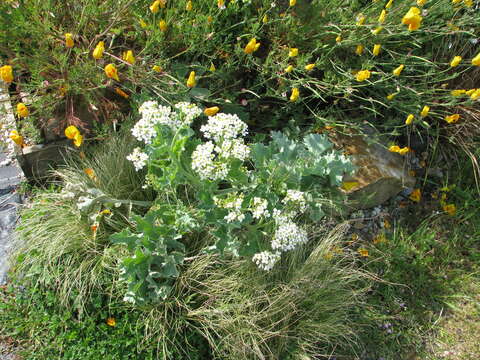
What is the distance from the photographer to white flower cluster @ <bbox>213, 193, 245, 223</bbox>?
163cm

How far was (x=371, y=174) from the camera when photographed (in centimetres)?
261

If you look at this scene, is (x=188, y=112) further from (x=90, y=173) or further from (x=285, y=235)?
(x=90, y=173)

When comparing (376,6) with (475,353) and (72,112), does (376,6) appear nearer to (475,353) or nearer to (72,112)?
(72,112)

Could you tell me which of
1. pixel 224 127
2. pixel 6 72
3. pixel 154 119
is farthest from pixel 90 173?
pixel 224 127

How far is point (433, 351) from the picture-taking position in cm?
238

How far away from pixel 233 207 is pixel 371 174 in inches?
51.7

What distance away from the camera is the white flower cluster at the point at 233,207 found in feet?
5.33

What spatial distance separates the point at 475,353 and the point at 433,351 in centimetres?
26

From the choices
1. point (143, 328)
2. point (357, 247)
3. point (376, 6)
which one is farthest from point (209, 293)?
point (376, 6)

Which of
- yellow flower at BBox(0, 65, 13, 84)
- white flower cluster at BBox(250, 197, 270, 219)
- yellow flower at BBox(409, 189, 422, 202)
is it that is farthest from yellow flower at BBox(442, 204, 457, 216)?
yellow flower at BBox(0, 65, 13, 84)

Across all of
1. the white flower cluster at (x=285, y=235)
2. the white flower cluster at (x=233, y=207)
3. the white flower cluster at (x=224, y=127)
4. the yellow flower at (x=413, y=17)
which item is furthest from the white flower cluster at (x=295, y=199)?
the yellow flower at (x=413, y=17)

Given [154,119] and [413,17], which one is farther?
[413,17]

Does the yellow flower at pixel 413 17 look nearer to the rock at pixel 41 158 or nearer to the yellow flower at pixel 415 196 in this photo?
the yellow flower at pixel 415 196

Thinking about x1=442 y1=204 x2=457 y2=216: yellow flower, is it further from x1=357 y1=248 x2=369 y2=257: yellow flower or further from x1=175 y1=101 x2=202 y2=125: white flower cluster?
x1=175 y1=101 x2=202 y2=125: white flower cluster
